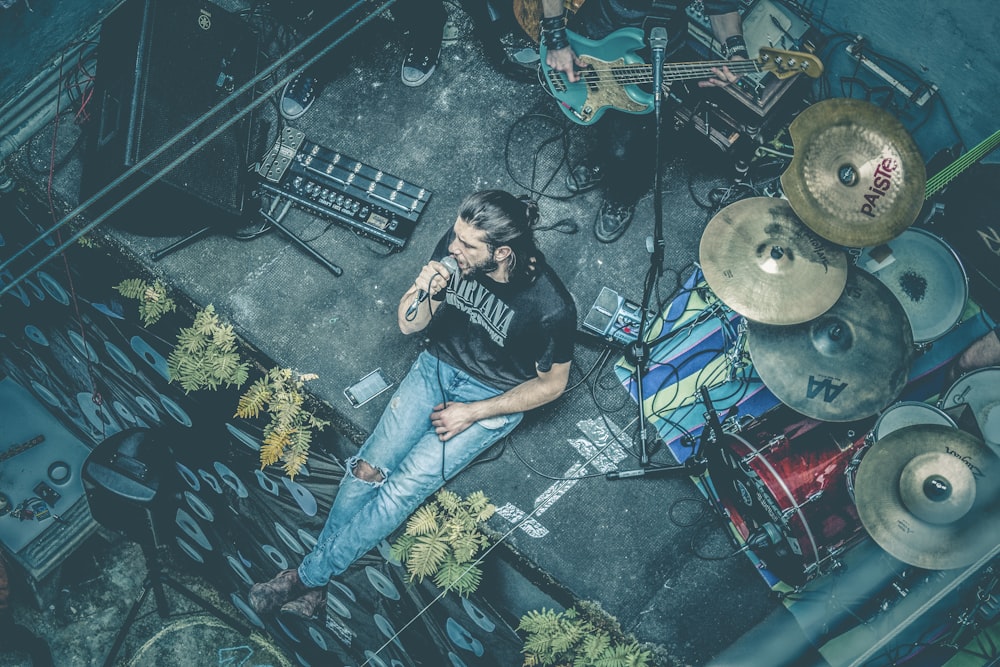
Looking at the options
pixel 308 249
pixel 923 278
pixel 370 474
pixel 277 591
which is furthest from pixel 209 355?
pixel 923 278

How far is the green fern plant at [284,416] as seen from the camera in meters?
4.88

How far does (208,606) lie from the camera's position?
7.10 m

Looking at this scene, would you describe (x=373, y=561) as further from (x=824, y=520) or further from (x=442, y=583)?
(x=824, y=520)

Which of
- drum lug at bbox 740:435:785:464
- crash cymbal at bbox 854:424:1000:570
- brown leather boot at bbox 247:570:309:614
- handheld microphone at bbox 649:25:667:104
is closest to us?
handheld microphone at bbox 649:25:667:104

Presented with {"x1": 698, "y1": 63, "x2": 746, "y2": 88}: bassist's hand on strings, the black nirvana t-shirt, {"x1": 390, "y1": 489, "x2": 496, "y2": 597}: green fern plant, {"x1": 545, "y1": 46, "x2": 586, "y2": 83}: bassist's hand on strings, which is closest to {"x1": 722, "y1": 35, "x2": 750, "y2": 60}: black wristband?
{"x1": 698, "y1": 63, "x2": 746, "y2": 88}: bassist's hand on strings

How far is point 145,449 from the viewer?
5.49m

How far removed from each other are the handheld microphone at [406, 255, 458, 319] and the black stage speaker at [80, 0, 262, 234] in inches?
55.2

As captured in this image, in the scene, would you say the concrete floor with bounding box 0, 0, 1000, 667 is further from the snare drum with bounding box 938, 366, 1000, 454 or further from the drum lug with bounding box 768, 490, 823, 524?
the snare drum with bounding box 938, 366, 1000, 454

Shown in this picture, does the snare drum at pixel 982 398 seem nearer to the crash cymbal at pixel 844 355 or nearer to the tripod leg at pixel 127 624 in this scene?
the crash cymbal at pixel 844 355

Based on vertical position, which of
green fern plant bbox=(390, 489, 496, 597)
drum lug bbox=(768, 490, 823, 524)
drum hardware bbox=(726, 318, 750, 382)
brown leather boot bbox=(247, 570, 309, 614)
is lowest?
brown leather boot bbox=(247, 570, 309, 614)

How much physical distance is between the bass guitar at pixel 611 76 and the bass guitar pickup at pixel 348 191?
112cm

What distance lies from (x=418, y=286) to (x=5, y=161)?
359 centimetres

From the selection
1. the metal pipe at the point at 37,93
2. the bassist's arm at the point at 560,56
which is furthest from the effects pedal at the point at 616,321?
the metal pipe at the point at 37,93

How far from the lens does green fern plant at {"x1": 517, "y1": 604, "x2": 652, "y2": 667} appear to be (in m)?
4.52
